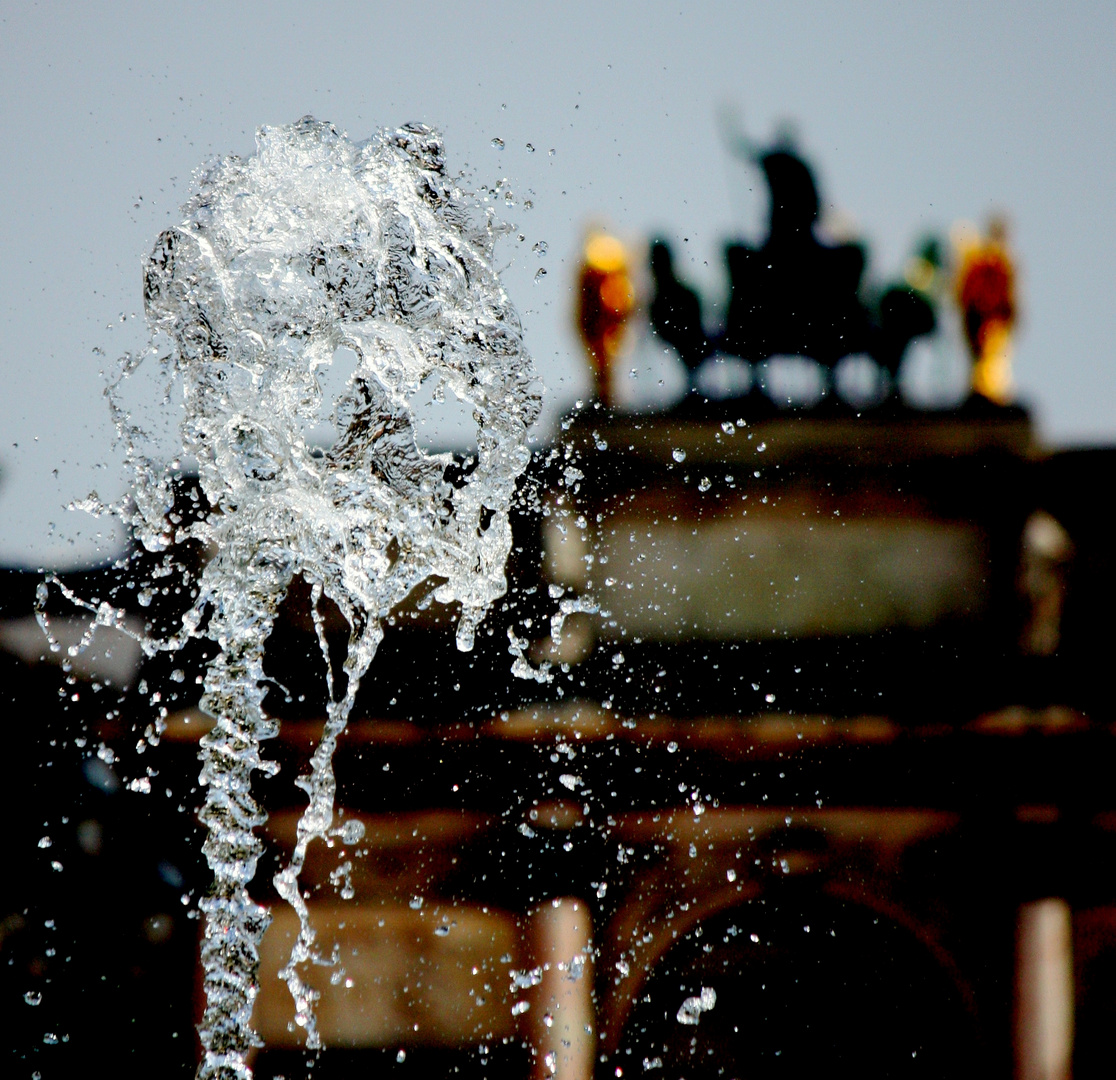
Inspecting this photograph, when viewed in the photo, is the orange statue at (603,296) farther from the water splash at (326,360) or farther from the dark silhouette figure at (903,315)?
the water splash at (326,360)

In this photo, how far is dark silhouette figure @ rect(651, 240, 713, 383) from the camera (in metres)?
7.77

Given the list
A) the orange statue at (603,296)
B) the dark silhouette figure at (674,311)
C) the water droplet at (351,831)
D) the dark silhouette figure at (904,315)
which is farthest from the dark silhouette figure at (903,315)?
the water droplet at (351,831)

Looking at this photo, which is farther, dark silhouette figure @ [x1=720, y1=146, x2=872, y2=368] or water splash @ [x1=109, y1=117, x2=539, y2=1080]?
dark silhouette figure @ [x1=720, y1=146, x2=872, y2=368]

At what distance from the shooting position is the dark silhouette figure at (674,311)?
7.77 meters

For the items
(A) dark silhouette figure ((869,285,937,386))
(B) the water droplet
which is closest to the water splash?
(B) the water droplet

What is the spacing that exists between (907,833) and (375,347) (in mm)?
6667

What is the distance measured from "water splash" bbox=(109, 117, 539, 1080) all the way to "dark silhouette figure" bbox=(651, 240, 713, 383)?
4.63m

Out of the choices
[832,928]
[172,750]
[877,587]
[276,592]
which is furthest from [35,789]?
[877,587]

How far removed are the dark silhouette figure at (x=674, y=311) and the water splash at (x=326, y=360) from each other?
463cm

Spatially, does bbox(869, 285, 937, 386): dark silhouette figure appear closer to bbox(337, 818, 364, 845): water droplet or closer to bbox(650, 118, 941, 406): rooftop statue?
bbox(650, 118, 941, 406): rooftop statue

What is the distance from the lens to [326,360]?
321cm

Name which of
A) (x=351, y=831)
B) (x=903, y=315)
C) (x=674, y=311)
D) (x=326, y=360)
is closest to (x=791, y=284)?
(x=903, y=315)

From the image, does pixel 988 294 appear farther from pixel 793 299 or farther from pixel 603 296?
pixel 603 296

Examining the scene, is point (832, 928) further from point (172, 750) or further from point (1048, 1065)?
point (172, 750)
